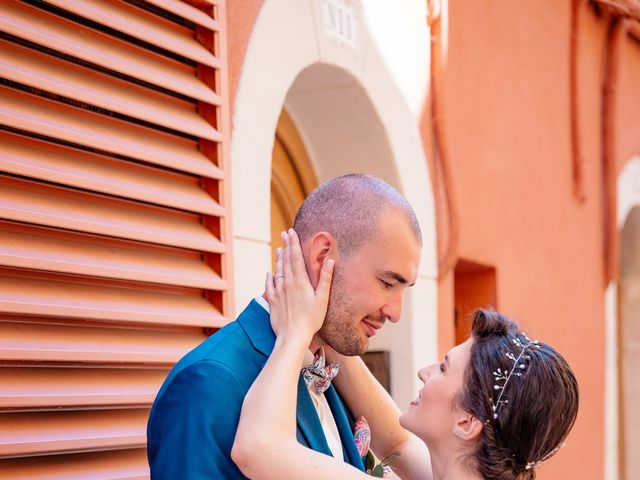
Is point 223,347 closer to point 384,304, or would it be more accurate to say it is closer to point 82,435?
point 384,304

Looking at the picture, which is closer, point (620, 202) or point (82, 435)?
point (82, 435)

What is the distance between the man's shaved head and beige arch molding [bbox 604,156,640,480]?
6.02m

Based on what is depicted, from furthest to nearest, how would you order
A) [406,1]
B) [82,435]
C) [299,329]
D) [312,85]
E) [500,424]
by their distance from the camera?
[406,1] → [312,85] → [82,435] → [500,424] → [299,329]

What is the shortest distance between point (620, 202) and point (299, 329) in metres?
6.74

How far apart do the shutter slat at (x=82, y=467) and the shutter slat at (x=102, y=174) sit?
0.80 metres

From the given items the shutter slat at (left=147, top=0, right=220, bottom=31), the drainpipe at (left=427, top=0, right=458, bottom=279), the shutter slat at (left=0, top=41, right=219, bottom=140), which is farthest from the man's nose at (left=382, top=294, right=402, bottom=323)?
the drainpipe at (left=427, top=0, right=458, bottom=279)

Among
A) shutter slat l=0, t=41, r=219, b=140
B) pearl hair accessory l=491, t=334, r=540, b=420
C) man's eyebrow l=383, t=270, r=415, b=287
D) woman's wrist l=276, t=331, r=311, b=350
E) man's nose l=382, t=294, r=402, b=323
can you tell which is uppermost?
shutter slat l=0, t=41, r=219, b=140

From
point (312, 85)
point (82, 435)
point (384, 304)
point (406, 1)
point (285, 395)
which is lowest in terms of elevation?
point (82, 435)

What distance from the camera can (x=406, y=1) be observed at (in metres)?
5.79

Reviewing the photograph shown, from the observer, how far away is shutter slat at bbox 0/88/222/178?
10.2 ft

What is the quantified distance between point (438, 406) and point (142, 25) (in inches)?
64.1

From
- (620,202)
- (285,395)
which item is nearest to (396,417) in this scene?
(285,395)

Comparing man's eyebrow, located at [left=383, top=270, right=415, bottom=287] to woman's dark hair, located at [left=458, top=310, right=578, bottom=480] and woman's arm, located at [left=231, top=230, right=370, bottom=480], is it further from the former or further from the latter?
woman's dark hair, located at [left=458, top=310, right=578, bottom=480]

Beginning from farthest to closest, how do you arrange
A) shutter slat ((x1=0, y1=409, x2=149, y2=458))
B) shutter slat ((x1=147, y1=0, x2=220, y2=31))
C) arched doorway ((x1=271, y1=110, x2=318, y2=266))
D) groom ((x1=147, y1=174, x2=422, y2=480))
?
arched doorway ((x1=271, y1=110, x2=318, y2=266))
shutter slat ((x1=147, y1=0, x2=220, y2=31))
shutter slat ((x1=0, y1=409, x2=149, y2=458))
groom ((x1=147, y1=174, x2=422, y2=480))
